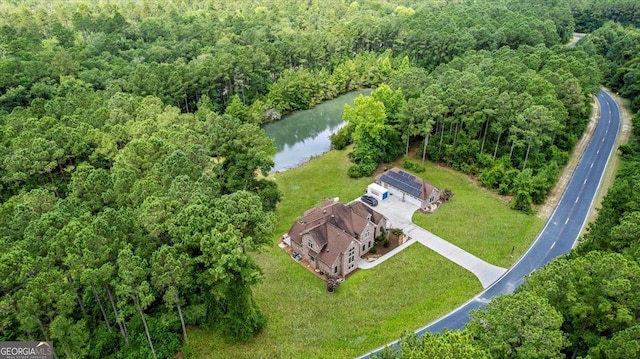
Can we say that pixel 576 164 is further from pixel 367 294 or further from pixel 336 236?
pixel 367 294

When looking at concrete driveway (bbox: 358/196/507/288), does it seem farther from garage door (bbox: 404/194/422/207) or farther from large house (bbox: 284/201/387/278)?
large house (bbox: 284/201/387/278)

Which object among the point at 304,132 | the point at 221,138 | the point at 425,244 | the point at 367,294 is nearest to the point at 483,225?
A: the point at 425,244

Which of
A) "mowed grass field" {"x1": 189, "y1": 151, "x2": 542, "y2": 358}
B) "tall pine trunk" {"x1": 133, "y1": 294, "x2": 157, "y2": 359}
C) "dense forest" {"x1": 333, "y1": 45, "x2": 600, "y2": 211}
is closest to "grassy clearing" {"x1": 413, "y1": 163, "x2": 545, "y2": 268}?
"mowed grass field" {"x1": 189, "y1": 151, "x2": 542, "y2": 358}

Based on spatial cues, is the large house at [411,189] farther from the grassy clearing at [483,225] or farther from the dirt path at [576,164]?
the dirt path at [576,164]

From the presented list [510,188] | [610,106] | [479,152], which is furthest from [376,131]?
[610,106]

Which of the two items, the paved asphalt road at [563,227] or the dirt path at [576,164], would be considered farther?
the dirt path at [576,164]

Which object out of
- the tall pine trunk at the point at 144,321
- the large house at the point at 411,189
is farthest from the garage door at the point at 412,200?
the tall pine trunk at the point at 144,321
